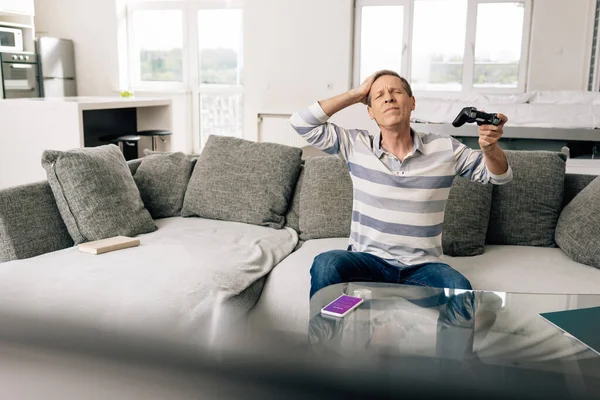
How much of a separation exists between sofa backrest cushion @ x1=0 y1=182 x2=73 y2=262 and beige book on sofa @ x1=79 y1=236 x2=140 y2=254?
17 centimetres

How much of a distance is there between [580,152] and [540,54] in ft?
7.45

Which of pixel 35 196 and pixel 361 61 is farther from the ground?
pixel 361 61

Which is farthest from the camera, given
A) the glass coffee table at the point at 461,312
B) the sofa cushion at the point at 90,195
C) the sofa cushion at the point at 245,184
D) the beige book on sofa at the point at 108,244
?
the sofa cushion at the point at 245,184

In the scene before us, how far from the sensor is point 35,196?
2.19 meters

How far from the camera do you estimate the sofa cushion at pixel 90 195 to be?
7.31ft

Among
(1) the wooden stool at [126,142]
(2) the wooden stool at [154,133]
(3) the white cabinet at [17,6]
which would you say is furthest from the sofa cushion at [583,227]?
(3) the white cabinet at [17,6]

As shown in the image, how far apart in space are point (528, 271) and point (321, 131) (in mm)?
864

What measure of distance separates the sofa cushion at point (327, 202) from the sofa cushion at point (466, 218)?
0.40 m

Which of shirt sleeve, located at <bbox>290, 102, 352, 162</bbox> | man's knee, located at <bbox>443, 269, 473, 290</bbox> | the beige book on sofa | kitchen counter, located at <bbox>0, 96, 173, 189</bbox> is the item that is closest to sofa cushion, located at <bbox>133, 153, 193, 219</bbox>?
the beige book on sofa

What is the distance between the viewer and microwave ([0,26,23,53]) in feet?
19.9

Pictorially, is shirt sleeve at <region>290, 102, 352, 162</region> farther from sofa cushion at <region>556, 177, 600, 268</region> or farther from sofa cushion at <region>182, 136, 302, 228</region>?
sofa cushion at <region>556, 177, 600, 268</region>

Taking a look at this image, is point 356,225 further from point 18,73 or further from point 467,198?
point 18,73

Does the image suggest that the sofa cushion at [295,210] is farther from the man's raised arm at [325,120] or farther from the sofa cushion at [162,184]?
the man's raised arm at [325,120]

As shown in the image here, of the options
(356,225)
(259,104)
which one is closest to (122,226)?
(356,225)
